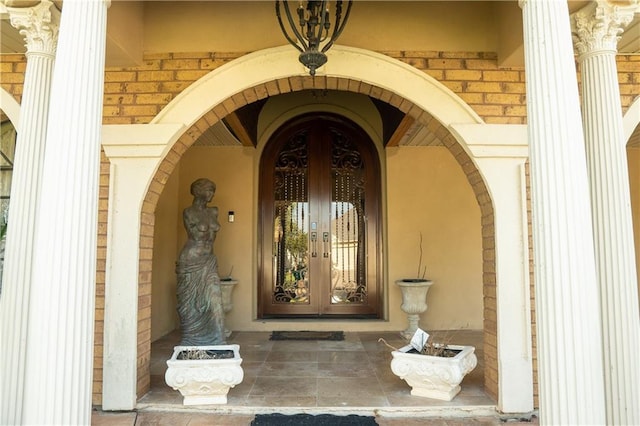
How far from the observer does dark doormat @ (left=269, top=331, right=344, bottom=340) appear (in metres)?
5.71

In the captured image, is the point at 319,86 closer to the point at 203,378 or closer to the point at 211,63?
the point at 211,63

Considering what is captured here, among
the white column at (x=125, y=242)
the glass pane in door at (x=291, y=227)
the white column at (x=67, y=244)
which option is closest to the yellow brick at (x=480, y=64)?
the white column at (x=125, y=242)

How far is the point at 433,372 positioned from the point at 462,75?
8.04 ft

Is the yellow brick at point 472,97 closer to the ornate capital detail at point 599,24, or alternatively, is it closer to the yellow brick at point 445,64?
the yellow brick at point 445,64

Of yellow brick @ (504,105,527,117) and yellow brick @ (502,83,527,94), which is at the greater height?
yellow brick @ (502,83,527,94)

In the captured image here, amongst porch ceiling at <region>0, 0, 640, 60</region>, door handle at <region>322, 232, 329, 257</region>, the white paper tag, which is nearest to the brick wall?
porch ceiling at <region>0, 0, 640, 60</region>

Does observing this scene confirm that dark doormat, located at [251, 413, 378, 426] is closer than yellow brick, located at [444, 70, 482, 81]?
Yes

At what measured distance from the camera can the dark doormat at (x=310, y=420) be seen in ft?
9.91

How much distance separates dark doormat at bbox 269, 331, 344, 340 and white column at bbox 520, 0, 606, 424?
12.5 ft

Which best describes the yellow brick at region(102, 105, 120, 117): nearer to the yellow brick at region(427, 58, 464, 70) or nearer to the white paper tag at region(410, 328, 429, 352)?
the yellow brick at region(427, 58, 464, 70)

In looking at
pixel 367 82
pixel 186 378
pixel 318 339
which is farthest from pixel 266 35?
pixel 318 339

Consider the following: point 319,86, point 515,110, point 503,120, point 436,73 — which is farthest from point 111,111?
point 515,110

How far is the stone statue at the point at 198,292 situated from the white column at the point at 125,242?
1317 millimetres

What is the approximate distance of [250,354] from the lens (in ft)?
16.0
